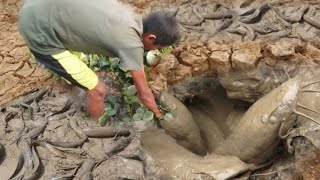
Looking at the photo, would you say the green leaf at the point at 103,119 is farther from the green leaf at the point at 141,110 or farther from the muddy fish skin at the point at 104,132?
the green leaf at the point at 141,110

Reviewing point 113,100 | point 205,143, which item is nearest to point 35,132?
point 113,100

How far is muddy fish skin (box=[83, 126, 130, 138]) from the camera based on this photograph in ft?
9.98

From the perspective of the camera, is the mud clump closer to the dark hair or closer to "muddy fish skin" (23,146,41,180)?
"muddy fish skin" (23,146,41,180)

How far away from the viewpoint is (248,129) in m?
3.21

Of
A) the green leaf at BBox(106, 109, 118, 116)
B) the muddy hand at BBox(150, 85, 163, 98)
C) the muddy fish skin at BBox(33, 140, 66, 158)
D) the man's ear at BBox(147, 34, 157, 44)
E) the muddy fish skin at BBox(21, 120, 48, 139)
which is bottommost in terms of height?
the muddy fish skin at BBox(33, 140, 66, 158)

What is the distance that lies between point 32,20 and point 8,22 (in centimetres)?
167

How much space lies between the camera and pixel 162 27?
8.41 feet

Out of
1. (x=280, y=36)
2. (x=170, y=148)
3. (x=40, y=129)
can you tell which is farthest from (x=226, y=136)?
(x=40, y=129)

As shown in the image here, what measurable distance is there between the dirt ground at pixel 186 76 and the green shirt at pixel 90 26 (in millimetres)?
671

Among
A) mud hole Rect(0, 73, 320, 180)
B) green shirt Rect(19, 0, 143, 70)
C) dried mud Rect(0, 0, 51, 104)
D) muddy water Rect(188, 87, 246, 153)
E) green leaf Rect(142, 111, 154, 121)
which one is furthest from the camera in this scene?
muddy water Rect(188, 87, 246, 153)

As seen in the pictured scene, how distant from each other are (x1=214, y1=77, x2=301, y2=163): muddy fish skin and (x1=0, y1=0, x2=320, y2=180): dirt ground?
0.52 feet

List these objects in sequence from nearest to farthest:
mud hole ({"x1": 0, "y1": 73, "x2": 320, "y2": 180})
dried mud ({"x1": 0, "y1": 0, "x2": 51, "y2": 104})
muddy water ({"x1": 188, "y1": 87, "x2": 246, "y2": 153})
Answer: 1. mud hole ({"x1": 0, "y1": 73, "x2": 320, "y2": 180})
2. dried mud ({"x1": 0, "y1": 0, "x2": 51, "y2": 104})
3. muddy water ({"x1": 188, "y1": 87, "x2": 246, "y2": 153})

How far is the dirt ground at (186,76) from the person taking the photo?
292 centimetres

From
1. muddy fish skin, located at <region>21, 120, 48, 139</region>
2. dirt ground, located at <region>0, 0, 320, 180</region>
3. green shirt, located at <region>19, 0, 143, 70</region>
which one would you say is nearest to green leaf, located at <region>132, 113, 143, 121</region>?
dirt ground, located at <region>0, 0, 320, 180</region>
